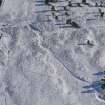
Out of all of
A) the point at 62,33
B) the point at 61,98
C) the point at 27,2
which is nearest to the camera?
the point at 61,98

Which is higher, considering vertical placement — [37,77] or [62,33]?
[62,33]

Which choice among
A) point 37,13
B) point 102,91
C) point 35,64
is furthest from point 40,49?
point 102,91

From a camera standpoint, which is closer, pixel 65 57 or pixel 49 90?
pixel 49 90

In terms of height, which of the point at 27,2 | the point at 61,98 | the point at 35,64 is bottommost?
the point at 61,98

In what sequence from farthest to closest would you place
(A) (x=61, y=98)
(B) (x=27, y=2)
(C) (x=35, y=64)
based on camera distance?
(B) (x=27, y=2), (C) (x=35, y=64), (A) (x=61, y=98)

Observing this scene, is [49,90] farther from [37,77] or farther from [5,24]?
[5,24]

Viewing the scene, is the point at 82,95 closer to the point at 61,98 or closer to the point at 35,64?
the point at 61,98
